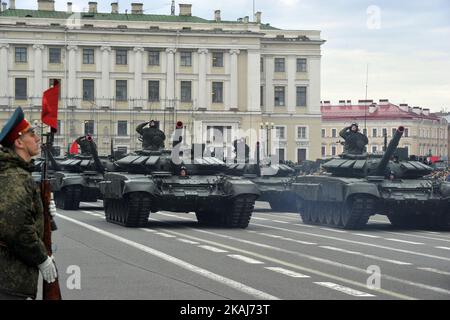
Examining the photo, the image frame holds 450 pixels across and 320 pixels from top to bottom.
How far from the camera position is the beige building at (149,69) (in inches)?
4021

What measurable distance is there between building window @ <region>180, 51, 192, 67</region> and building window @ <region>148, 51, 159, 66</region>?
98.6 inches

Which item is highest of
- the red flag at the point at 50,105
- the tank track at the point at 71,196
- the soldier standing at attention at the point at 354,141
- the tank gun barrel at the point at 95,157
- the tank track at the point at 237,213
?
the red flag at the point at 50,105

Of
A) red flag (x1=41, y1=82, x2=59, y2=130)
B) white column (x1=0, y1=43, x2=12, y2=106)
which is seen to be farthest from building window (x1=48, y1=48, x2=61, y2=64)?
red flag (x1=41, y1=82, x2=59, y2=130)

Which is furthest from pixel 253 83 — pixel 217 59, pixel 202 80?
pixel 202 80

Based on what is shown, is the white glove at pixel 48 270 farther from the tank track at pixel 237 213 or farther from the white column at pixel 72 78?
the white column at pixel 72 78

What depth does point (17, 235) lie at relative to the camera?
6680 mm

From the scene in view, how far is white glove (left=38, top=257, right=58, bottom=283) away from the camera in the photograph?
6805mm

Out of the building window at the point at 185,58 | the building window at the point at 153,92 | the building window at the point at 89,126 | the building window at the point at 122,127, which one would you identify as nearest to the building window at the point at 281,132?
the building window at the point at 185,58

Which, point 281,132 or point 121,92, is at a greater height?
point 121,92

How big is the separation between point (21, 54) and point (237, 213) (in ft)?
270

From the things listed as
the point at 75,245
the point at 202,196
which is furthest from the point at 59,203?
the point at 75,245

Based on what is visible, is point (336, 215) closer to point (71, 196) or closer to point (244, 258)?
point (244, 258)

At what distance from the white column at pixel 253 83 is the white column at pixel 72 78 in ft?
58.3
